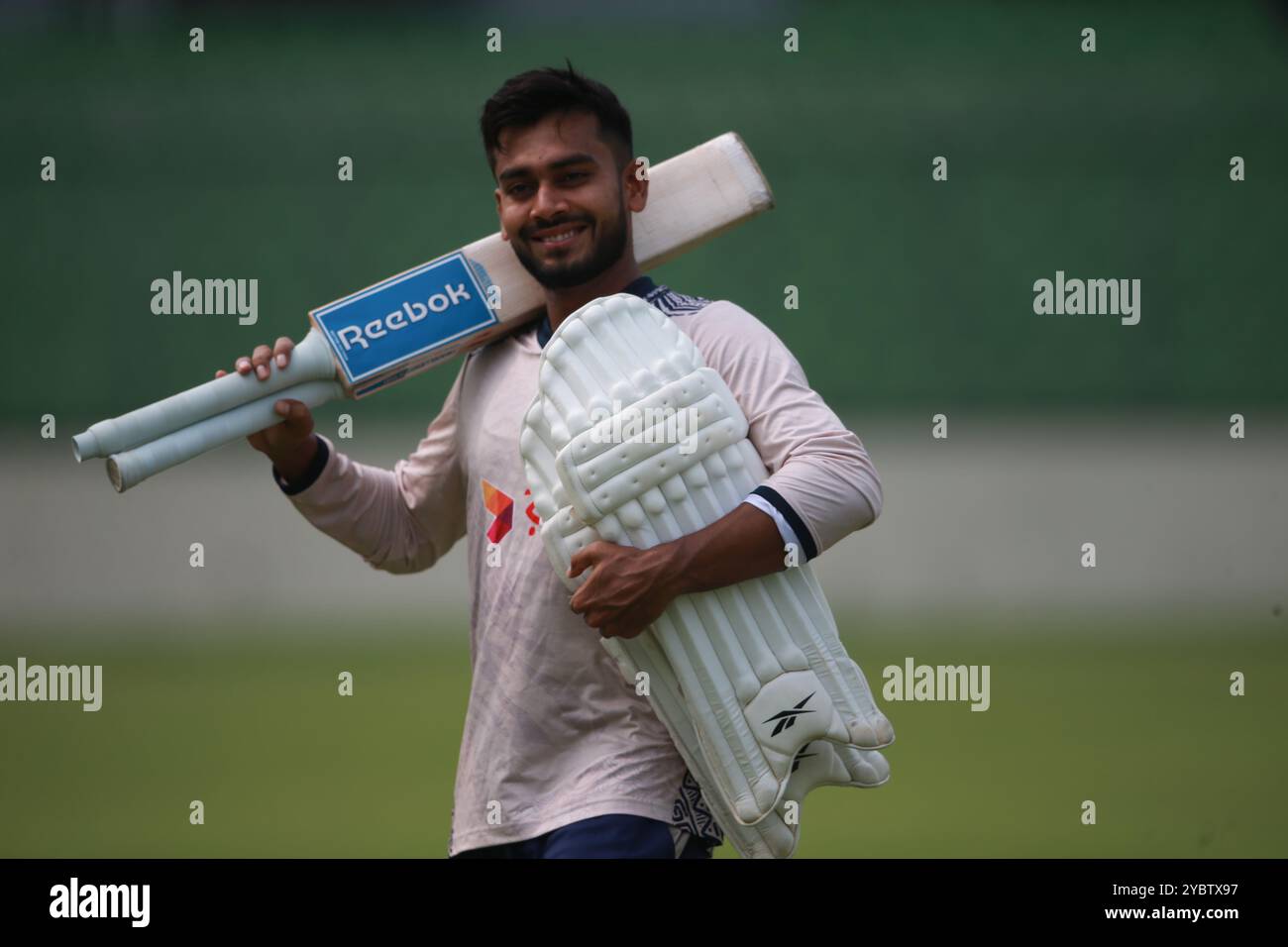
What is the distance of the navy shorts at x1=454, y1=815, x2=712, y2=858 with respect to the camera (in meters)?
2.42

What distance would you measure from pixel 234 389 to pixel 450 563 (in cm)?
552

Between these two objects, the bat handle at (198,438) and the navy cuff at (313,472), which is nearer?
the bat handle at (198,438)

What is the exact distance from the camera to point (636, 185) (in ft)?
9.12

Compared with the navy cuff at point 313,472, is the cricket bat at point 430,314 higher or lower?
higher

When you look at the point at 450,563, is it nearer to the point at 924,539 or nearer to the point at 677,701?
the point at 924,539

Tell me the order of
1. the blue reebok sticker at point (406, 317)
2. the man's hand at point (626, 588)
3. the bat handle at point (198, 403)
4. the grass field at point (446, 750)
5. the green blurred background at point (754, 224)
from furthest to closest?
the green blurred background at point (754, 224) < the grass field at point (446, 750) < the blue reebok sticker at point (406, 317) < the bat handle at point (198, 403) < the man's hand at point (626, 588)

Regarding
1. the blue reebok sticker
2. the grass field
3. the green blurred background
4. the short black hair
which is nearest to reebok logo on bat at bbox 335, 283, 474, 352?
the blue reebok sticker

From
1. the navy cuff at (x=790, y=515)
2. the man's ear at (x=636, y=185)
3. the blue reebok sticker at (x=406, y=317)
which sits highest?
the man's ear at (x=636, y=185)

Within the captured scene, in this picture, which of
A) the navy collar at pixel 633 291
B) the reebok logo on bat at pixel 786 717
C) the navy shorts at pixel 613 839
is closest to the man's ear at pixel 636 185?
the navy collar at pixel 633 291

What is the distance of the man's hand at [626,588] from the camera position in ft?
7.69

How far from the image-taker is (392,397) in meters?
8.54

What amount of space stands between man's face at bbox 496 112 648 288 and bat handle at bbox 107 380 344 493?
448 millimetres

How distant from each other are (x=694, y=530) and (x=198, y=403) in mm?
834

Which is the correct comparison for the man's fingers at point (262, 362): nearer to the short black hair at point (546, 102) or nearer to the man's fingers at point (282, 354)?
the man's fingers at point (282, 354)
